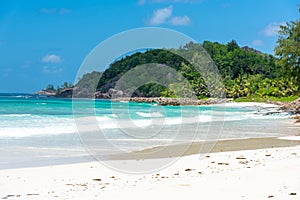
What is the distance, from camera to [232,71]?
346 feet

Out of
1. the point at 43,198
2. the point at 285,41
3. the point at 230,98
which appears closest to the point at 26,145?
the point at 43,198

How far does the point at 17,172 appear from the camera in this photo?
343 inches

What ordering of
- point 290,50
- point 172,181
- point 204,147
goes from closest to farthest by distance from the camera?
point 172,181, point 204,147, point 290,50

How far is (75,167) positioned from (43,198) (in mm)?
2942

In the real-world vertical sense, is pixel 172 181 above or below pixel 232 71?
below

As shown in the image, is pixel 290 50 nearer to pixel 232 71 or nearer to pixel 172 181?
pixel 172 181

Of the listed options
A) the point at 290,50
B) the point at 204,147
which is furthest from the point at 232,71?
the point at 204,147

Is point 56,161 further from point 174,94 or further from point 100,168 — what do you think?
point 174,94

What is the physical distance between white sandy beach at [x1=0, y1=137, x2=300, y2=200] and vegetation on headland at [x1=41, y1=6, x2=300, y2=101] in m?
14.9

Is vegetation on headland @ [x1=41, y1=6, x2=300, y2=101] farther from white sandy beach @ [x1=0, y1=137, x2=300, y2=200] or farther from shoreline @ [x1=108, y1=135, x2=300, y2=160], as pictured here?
white sandy beach @ [x1=0, y1=137, x2=300, y2=200]

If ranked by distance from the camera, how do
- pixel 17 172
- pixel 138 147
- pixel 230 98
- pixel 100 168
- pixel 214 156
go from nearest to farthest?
pixel 17 172
pixel 100 168
pixel 214 156
pixel 138 147
pixel 230 98

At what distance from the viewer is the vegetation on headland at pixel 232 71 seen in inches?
1297

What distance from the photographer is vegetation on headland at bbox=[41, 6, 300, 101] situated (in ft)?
108

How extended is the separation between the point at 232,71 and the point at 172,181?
332 feet
